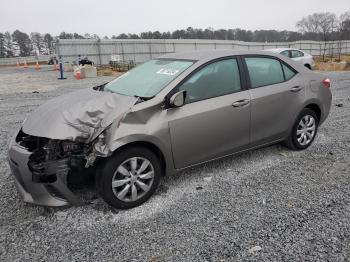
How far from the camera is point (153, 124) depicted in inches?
133

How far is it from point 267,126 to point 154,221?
82.3 inches

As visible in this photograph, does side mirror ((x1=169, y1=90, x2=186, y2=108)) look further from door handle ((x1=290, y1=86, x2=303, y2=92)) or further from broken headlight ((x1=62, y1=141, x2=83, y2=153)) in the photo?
door handle ((x1=290, y1=86, x2=303, y2=92))

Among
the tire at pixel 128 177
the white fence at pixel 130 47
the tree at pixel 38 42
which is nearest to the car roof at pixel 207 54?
→ the tire at pixel 128 177

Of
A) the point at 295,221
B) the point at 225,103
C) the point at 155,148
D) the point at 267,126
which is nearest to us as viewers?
the point at 295,221

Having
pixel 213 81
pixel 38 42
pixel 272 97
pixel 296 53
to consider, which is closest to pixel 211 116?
pixel 213 81

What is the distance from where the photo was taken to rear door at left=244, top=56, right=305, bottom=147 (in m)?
4.20

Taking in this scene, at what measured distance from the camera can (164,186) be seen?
3965 millimetres

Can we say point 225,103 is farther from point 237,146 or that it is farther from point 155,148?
point 155,148

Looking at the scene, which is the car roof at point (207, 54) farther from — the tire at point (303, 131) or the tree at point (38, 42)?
the tree at point (38, 42)

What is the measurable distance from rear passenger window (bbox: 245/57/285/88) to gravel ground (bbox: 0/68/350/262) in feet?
3.84

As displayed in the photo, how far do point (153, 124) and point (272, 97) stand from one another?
6.03 ft

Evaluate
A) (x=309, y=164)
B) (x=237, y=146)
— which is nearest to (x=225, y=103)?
(x=237, y=146)

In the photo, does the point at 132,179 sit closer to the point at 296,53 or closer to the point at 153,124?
the point at 153,124

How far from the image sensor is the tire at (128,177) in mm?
3202
